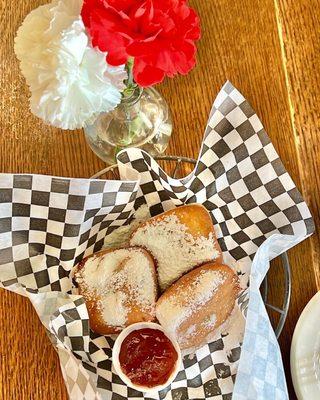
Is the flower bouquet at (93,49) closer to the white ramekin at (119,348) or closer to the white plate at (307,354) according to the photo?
the white ramekin at (119,348)

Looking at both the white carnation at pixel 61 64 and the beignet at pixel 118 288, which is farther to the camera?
the beignet at pixel 118 288

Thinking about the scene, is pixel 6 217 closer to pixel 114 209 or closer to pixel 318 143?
pixel 114 209

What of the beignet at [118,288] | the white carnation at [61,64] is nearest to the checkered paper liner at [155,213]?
the beignet at [118,288]

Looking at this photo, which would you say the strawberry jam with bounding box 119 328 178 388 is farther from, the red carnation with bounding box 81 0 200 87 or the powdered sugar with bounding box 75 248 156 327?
the red carnation with bounding box 81 0 200 87

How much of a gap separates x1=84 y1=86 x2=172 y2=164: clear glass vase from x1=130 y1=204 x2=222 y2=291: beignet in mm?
→ 138

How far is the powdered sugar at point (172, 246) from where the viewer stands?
3.04 feet

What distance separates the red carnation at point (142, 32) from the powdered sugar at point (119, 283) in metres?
0.28

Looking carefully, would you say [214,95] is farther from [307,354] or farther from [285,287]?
[307,354]

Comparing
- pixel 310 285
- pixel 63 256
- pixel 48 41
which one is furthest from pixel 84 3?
pixel 310 285

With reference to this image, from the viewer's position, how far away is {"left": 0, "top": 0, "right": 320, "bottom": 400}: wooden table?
99 centimetres

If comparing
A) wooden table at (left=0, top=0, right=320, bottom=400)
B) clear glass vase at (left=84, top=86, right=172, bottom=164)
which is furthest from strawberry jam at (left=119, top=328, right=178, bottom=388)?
clear glass vase at (left=84, top=86, right=172, bottom=164)

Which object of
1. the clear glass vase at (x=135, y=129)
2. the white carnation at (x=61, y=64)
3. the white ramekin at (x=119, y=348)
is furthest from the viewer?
the clear glass vase at (x=135, y=129)

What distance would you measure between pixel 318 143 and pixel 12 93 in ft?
1.68

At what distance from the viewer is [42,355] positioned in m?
0.98
